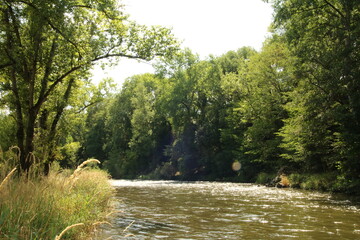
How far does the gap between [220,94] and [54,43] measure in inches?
1487

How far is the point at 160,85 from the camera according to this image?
6575 centimetres

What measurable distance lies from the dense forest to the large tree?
61mm

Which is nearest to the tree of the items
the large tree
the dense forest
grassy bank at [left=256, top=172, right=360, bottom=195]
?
the dense forest

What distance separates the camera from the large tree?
12.8 meters

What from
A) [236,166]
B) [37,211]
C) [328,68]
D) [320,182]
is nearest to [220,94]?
[236,166]

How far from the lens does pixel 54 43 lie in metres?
15.4

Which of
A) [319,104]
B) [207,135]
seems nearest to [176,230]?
[319,104]

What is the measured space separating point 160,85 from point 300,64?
148 ft

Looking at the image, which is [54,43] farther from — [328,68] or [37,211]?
[328,68]

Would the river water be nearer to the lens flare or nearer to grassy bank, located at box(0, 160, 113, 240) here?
grassy bank, located at box(0, 160, 113, 240)

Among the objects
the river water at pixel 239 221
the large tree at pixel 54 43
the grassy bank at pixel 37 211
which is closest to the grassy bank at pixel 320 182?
the river water at pixel 239 221

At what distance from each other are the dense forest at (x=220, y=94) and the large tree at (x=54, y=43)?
6 centimetres

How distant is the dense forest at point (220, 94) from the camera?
14.7m

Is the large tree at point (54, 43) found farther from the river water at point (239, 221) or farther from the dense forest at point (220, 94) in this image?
the river water at point (239, 221)
